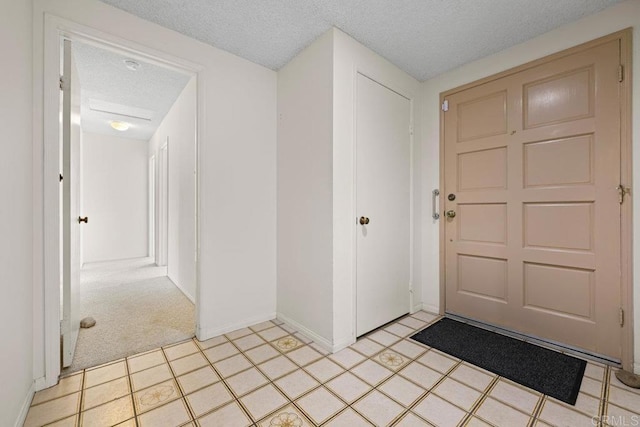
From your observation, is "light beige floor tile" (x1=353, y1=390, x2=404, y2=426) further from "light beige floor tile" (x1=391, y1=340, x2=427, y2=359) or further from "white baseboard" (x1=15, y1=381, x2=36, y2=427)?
"white baseboard" (x1=15, y1=381, x2=36, y2=427)

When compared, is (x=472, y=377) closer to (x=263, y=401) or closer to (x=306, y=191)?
(x=263, y=401)

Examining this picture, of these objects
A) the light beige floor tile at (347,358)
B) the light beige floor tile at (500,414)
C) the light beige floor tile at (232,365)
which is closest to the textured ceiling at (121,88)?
the light beige floor tile at (232,365)

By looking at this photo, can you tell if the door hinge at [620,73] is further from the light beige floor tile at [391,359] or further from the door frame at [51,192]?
the door frame at [51,192]

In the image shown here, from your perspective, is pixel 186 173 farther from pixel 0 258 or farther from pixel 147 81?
pixel 0 258

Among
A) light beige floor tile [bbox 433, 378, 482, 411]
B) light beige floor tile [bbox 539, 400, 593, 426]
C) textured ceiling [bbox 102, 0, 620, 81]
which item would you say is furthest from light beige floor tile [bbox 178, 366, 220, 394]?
textured ceiling [bbox 102, 0, 620, 81]

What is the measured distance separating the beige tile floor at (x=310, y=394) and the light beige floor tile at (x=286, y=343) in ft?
→ 0.14

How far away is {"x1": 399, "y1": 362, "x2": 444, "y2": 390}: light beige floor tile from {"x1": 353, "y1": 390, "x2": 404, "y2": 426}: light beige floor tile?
0.27 m

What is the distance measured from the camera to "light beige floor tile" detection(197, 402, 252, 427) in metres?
1.30

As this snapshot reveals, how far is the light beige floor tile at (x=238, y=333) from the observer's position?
2.23 m

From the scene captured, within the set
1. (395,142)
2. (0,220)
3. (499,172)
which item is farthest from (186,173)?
(499,172)

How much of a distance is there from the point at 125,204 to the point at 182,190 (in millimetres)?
3353

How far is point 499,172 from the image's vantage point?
2.33 meters

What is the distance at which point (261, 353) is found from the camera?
6.48 ft

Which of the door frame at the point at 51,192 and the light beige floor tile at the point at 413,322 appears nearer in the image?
the door frame at the point at 51,192
